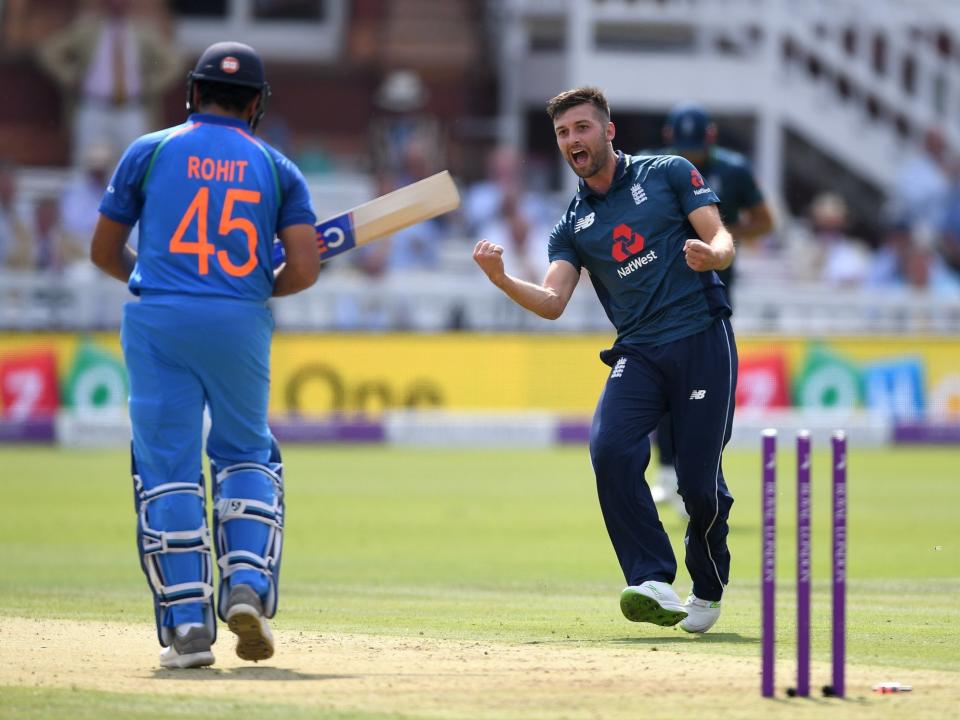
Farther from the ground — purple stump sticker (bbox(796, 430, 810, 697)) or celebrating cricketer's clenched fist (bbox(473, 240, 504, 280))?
celebrating cricketer's clenched fist (bbox(473, 240, 504, 280))

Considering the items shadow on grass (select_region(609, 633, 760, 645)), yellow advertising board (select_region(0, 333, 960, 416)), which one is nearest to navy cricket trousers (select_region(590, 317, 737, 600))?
shadow on grass (select_region(609, 633, 760, 645))

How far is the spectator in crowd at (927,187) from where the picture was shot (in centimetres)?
2227

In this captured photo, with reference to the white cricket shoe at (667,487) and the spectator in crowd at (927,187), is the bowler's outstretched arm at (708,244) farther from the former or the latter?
the spectator in crowd at (927,187)

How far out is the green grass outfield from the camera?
7004mm

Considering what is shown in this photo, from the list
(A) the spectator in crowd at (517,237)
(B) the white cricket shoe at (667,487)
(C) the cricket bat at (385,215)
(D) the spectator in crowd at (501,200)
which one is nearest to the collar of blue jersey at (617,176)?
(C) the cricket bat at (385,215)

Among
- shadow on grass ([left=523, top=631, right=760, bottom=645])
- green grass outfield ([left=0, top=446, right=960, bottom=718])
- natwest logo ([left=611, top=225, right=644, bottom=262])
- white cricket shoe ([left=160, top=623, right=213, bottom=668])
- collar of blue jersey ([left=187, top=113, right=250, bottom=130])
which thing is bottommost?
green grass outfield ([left=0, top=446, right=960, bottom=718])

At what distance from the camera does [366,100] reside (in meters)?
23.9

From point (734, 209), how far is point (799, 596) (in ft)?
18.1

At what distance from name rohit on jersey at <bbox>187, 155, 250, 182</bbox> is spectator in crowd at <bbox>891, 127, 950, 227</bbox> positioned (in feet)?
55.8

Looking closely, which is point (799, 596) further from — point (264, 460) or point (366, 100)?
point (366, 100)

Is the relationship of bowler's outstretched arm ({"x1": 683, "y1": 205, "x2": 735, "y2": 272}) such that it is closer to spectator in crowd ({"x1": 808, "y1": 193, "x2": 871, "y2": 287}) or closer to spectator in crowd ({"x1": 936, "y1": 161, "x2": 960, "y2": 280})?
spectator in crowd ({"x1": 808, "y1": 193, "x2": 871, "y2": 287})

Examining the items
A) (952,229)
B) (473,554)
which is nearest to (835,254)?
(952,229)

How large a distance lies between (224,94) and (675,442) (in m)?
2.12

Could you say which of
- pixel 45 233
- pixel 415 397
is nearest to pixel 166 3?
pixel 45 233
